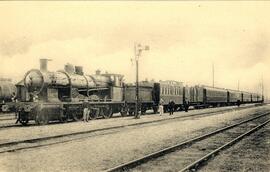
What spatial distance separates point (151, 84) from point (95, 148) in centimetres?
2391

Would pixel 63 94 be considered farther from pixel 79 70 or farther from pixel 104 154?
pixel 104 154

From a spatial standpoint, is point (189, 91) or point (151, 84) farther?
point (189, 91)

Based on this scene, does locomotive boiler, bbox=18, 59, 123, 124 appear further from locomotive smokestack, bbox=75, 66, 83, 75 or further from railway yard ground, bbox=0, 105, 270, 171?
railway yard ground, bbox=0, 105, 270, 171

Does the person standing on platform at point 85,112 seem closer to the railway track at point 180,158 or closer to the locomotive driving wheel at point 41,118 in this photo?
the locomotive driving wheel at point 41,118

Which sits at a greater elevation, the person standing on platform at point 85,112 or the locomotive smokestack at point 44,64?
the locomotive smokestack at point 44,64

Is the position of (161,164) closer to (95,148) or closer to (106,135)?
(95,148)

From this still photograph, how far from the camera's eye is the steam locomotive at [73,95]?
2033 cm

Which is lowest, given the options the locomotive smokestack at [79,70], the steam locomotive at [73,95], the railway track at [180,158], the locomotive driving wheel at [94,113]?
the railway track at [180,158]

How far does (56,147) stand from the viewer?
11578mm

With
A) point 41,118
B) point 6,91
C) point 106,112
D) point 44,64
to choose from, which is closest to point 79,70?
point 44,64

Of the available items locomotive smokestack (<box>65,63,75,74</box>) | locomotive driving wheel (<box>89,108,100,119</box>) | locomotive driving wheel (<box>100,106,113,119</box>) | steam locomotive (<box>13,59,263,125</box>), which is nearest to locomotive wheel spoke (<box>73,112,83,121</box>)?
steam locomotive (<box>13,59,263,125</box>)

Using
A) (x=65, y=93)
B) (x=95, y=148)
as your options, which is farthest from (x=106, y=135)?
(x=65, y=93)

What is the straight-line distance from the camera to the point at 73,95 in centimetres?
2289

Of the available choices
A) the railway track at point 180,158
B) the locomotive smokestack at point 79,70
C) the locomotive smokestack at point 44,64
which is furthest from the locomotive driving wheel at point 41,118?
the railway track at point 180,158
